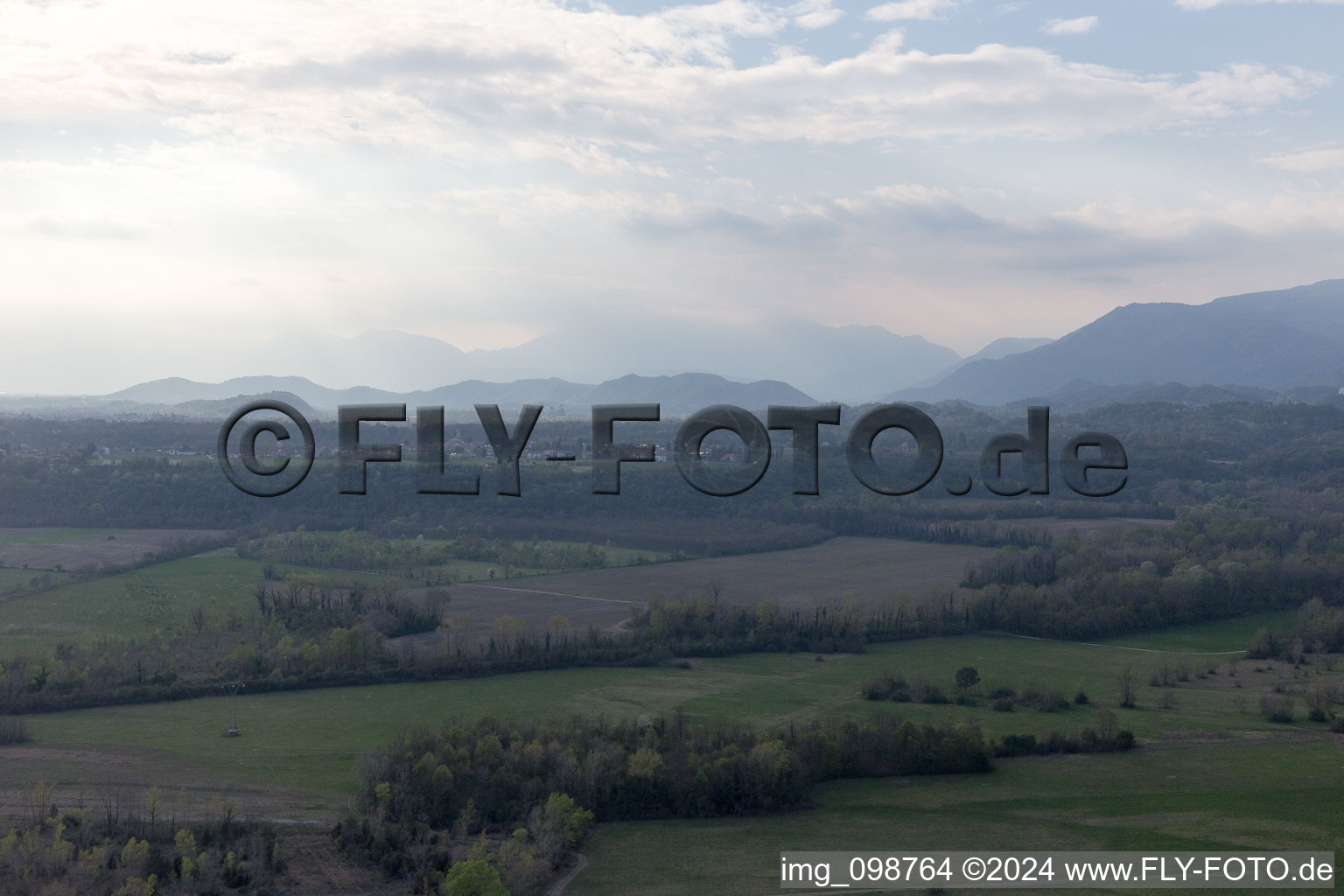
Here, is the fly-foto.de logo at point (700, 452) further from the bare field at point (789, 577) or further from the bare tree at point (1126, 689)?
the bare tree at point (1126, 689)

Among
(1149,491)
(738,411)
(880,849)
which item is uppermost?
(738,411)

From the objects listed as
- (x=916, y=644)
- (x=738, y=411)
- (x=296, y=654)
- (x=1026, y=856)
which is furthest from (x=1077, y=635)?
(x=296, y=654)

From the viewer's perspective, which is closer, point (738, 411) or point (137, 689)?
point (137, 689)

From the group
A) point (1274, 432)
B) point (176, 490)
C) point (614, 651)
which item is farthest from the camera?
point (1274, 432)

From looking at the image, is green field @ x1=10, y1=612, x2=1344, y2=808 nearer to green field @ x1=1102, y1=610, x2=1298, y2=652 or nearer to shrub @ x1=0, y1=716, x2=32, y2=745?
shrub @ x1=0, y1=716, x2=32, y2=745

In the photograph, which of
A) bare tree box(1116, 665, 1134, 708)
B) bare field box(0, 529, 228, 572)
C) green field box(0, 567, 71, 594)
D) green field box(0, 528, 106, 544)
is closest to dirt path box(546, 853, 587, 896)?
bare tree box(1116, 665, 1134, 708)

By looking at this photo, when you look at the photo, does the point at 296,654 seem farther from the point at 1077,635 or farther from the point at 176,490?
the point at 176,490
